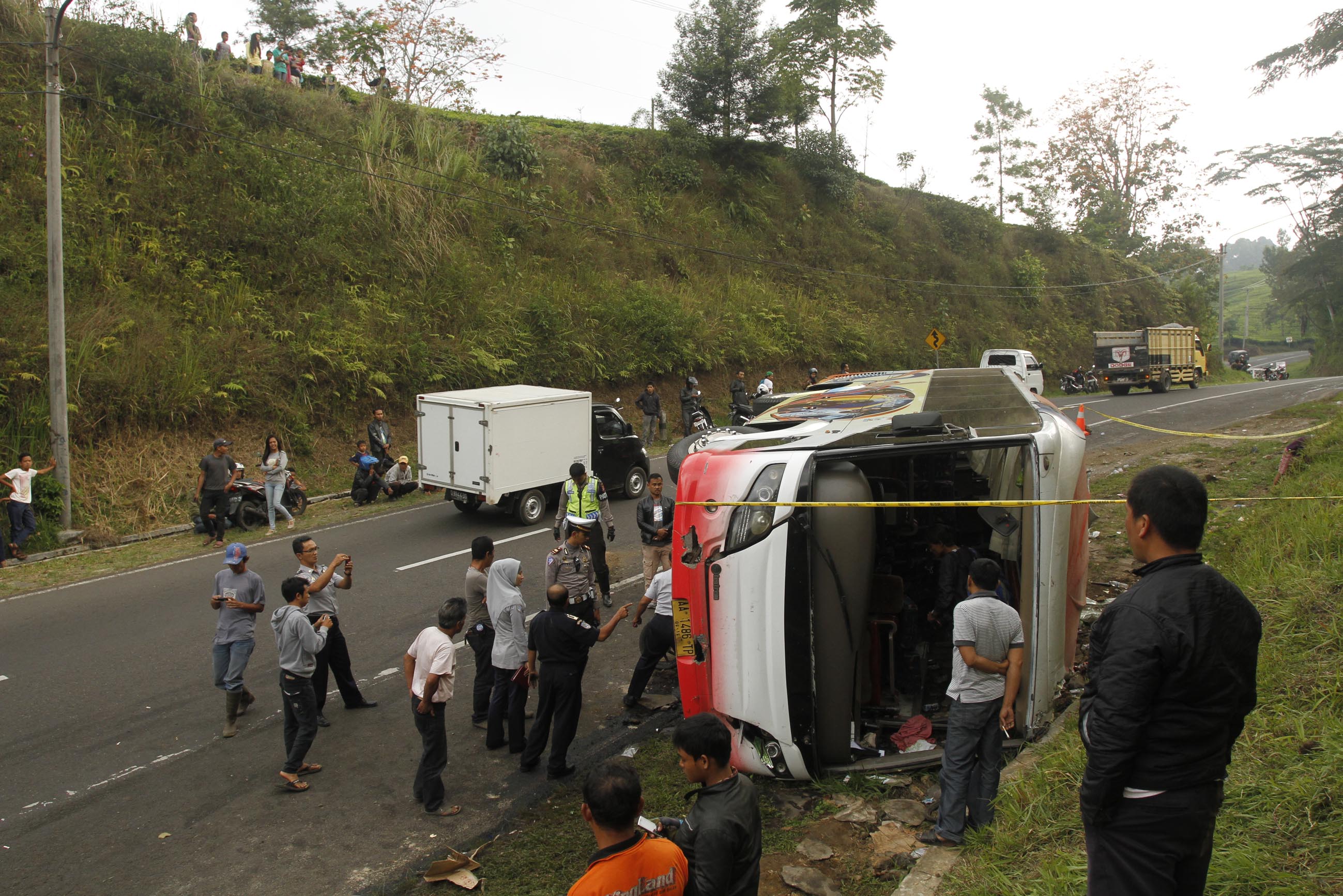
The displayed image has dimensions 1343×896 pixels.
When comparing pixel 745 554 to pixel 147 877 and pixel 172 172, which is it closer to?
pixel 147 877

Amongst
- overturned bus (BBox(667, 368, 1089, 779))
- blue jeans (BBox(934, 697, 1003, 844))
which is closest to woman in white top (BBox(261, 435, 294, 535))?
overturned bus (BBox(667, 368, 1089, 779))

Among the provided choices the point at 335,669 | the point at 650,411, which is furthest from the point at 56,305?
the point at 650,411

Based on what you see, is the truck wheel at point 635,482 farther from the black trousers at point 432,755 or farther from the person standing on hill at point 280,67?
the person standing on hill at point 280,67

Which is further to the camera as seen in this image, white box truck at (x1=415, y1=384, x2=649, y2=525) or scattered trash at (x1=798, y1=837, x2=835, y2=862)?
white box truck at (x1=415, y1=384, x2=649, y2=525)

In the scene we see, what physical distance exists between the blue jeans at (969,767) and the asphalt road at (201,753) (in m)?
2.68

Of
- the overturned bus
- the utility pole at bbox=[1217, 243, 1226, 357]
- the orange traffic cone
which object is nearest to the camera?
the overturned bus

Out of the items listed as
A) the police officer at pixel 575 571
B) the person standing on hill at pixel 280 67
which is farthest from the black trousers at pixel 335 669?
the person standing on hill at pixel 280 67

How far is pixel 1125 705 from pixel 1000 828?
2.33 m

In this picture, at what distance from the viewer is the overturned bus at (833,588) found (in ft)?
17.5

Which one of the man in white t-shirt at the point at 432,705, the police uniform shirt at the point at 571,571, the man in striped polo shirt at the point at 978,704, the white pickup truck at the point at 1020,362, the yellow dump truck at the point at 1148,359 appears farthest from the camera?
the yellow dump truck at the point at 1148,359

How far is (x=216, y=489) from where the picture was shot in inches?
523

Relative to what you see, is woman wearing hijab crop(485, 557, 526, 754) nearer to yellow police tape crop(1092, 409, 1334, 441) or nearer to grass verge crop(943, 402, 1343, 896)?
grass verge crop(943, 402, 1343, 896)

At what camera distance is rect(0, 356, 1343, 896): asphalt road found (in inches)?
206

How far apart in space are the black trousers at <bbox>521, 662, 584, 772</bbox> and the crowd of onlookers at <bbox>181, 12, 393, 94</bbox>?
23.0 metres
